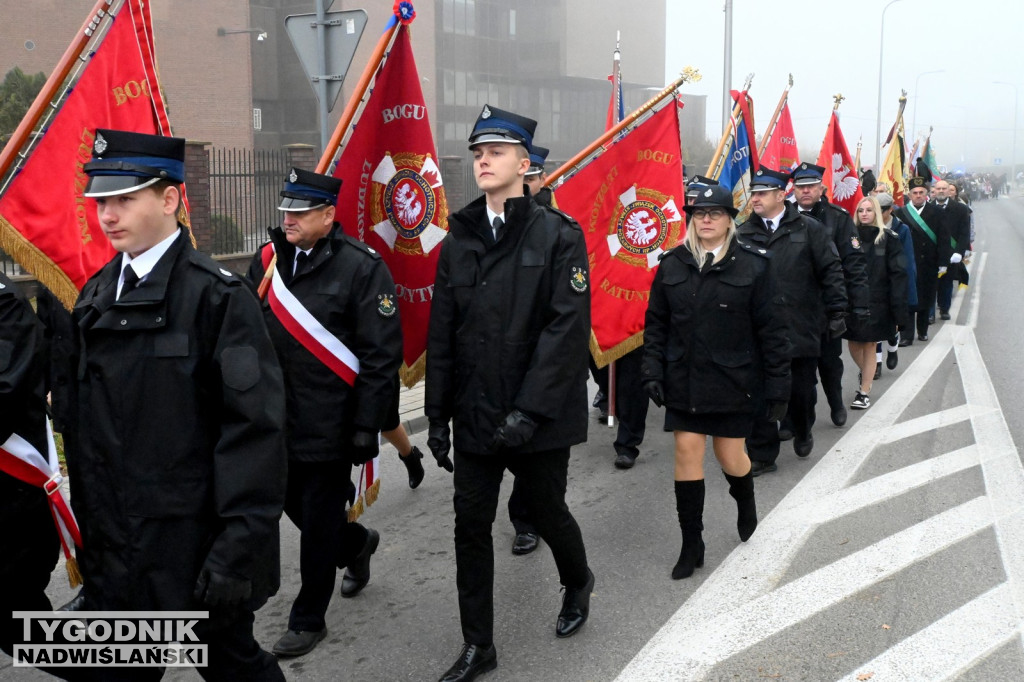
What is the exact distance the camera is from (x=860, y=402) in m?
8.74

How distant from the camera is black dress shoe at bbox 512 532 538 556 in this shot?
5.27 metres

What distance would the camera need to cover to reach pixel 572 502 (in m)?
6.14

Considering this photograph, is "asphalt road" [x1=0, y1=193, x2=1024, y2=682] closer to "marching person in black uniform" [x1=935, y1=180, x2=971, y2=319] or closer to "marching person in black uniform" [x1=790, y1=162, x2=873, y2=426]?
"marching person in black uniform" [x1=790, y1=162, x2=873, y2=426]

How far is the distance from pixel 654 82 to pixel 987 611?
62.8 meters

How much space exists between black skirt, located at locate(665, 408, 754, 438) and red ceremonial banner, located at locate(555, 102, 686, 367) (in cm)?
202

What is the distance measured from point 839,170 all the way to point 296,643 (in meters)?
9.14

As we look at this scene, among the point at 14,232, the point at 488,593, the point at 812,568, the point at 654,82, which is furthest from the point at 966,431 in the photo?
the point at 654,82

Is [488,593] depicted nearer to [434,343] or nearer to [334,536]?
[334,536]

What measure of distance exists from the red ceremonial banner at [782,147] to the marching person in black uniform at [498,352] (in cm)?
716

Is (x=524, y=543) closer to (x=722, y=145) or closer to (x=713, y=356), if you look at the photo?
(x=713, y=356)

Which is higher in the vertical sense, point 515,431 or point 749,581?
point 515,431

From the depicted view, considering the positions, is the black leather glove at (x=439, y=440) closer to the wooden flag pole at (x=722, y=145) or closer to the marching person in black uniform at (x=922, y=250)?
the wooden flag pole at (x=722, y=145)

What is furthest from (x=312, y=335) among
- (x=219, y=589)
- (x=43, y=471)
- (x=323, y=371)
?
(x=219, y=589)

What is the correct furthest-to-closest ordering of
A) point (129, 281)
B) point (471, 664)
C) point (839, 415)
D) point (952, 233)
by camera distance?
1. point (952, 233)
2. point (839, 415)
3. point (471, 664)
4. point (129, 281)
